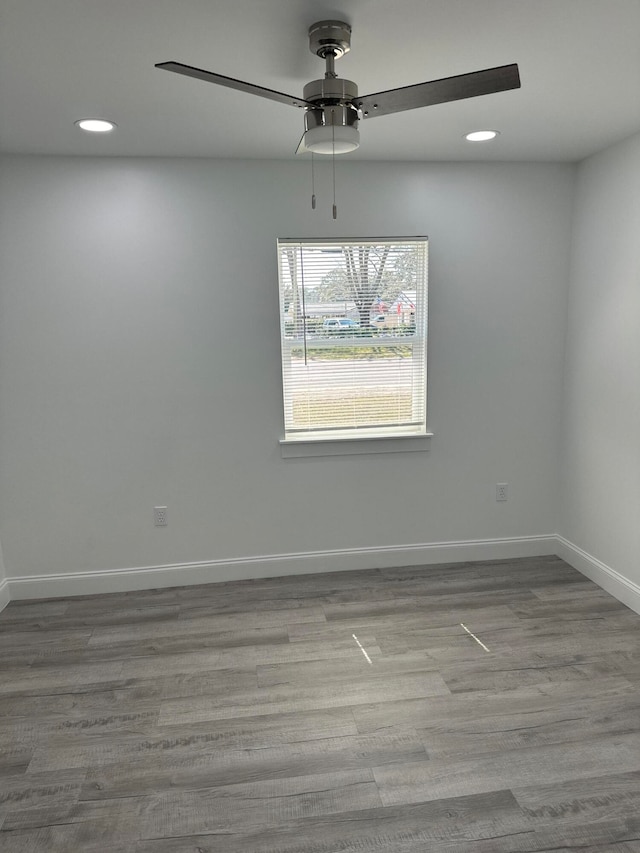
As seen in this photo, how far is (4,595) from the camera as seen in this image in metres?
3.37

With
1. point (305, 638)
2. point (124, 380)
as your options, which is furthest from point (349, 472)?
point (124, 380)

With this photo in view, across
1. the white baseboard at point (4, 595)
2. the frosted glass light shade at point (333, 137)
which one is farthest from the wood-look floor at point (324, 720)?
the frosted glass light shade at point (333, 137)

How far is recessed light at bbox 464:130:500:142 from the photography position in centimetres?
288

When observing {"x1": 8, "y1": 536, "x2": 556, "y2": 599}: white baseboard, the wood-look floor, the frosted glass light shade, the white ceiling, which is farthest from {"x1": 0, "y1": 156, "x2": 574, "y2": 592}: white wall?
the frosted glass light shade

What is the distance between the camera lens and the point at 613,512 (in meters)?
3.31

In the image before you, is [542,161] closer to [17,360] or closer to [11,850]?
[17,360]

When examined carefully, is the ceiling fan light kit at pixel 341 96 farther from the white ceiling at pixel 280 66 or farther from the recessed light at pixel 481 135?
the recessed light at pixel 481 135

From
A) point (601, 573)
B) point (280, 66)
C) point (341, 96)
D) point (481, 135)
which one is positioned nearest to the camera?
point (341, 96)

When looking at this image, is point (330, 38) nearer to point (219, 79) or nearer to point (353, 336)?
point (219, 79)

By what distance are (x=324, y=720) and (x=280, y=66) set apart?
243 centimetres

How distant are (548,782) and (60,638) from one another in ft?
7.59

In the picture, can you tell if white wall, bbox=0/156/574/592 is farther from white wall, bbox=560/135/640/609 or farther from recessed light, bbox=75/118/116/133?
recessed light, bbox=75/118/116/133

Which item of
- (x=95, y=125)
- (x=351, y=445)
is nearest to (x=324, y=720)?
(x=351, y=445)

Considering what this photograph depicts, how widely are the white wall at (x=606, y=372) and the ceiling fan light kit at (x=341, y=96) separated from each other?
5.78 feet
